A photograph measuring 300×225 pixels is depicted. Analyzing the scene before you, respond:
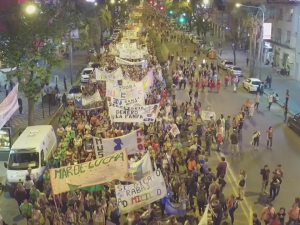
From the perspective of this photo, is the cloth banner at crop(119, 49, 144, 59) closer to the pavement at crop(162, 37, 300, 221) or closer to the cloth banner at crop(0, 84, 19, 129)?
the pavement at crop(162, 37, 300, 221)

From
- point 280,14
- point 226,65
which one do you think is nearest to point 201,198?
point 226,65

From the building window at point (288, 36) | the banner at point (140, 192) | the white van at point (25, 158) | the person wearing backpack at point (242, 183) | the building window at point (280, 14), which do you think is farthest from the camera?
the building window at point (280, 14)

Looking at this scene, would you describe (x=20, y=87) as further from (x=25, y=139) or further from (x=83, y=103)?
(x=25, y=139)

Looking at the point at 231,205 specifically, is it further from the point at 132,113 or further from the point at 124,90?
the point at 124,90

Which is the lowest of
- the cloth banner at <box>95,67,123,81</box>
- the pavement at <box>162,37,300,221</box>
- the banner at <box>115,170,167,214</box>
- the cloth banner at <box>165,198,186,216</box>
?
the pavement at <box>162,37,300,221</box>

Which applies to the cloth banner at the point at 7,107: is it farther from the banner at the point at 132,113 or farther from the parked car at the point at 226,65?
the parked car at the point at 226,65

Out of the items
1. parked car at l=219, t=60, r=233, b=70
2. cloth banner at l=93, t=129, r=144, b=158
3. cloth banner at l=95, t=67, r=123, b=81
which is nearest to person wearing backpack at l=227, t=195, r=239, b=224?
cloth banner at l=93, t=129, r=144, b=158

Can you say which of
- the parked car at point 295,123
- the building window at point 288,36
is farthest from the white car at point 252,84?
the building window at point 288,36

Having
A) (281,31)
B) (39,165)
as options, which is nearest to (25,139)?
(39,165)
